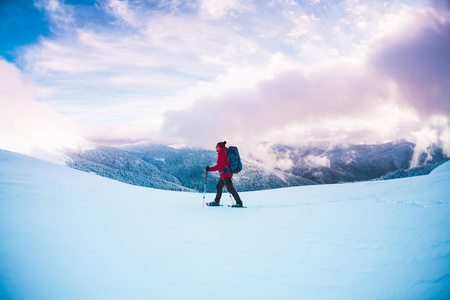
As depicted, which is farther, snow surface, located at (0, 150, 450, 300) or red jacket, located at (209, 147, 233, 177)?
red jacket, located at (209, 147, 233, 177)

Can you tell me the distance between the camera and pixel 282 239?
4531 mm

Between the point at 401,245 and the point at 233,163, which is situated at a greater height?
the point at 233,163

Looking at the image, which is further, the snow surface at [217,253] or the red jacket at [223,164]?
the red jacket at [223,164]

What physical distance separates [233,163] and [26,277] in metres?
6.87

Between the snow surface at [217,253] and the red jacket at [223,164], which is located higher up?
the red jacket at [223,164]

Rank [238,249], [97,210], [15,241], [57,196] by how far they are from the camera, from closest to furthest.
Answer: [15,241]
[238,249]
[97,210]
[57,196]

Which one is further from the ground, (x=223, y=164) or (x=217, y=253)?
(x=223, y=164)

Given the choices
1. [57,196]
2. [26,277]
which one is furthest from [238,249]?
[57,196]

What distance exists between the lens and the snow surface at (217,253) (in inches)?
106

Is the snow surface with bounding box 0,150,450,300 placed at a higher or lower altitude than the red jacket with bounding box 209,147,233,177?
lower

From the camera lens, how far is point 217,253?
12.9 ft

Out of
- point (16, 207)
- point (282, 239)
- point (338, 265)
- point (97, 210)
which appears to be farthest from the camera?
point (97, 210)

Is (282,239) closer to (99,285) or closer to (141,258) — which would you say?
(141,258)

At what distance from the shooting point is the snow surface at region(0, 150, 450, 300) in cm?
269
